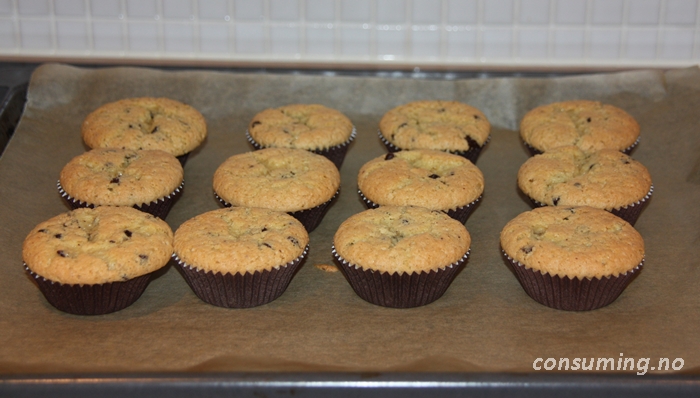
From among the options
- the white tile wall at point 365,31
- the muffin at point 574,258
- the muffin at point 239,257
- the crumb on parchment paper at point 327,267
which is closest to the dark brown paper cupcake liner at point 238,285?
the muffin at point 239,257

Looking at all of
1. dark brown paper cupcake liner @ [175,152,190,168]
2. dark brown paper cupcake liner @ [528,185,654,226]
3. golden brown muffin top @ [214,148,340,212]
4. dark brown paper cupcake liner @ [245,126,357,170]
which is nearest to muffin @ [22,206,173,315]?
golden brown muffin top @ [214,148,340,212]

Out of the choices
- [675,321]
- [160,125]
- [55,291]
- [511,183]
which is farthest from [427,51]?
[55,291]

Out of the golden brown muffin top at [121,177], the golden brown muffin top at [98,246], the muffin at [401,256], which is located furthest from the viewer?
the golden brown muffin top at [121,177]

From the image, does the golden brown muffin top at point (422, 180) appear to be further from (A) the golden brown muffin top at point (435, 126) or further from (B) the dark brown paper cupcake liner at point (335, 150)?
(B) the dark brown paper cupcake liner at point (335, 150)

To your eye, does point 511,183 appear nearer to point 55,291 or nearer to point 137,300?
point 137,300

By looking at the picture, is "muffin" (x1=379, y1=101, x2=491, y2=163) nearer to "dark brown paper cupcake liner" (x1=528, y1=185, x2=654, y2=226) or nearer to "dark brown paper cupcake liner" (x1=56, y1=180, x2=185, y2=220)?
"dark brown paper cupcake liner" (x1=528, y1=185, x2=654, y2=226)

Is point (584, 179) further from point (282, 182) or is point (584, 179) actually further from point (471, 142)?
point (282, 182)

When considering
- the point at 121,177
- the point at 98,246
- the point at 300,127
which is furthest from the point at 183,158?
the point at 98,246
